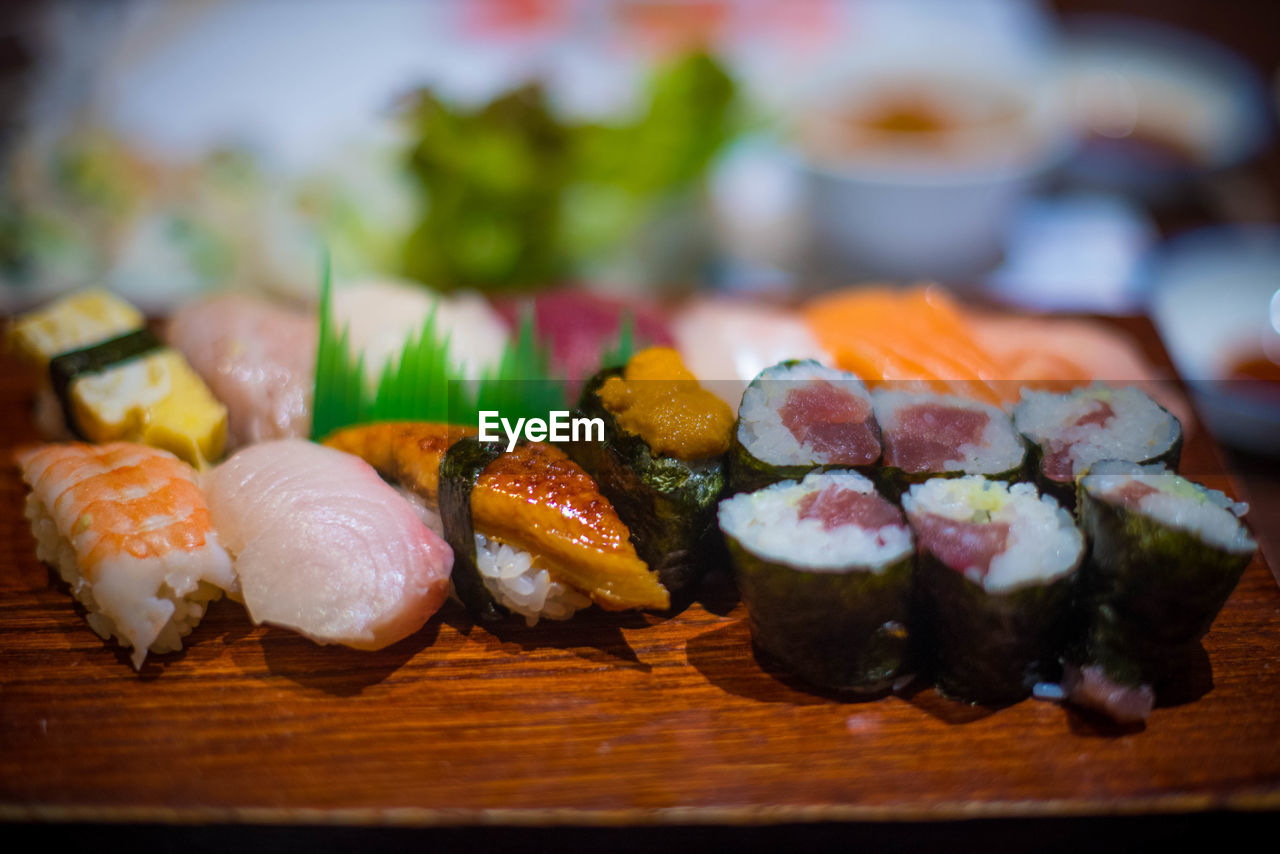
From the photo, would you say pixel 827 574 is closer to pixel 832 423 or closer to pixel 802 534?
pixel 802 534

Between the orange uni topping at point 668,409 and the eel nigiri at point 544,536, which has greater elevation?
the orange uni topping at point 668,409

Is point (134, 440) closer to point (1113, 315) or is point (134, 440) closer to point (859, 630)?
point (859, 630)

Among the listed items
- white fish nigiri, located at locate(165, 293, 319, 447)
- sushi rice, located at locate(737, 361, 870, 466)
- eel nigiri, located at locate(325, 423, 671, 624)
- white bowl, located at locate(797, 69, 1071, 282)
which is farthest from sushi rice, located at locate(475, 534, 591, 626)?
white bowl, located at locate(797, 69, 1071, 282)

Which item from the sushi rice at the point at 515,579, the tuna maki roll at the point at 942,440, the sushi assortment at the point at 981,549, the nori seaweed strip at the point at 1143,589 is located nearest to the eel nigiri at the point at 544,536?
the sushi rice at the point at 515,579

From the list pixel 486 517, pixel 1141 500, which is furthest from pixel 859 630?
pixel 486 517

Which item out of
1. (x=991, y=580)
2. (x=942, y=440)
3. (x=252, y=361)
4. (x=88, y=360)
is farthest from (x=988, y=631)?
(x=88, y=360)

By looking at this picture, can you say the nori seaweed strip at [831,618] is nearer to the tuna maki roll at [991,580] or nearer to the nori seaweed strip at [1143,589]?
the tuna maki roll at [991,580]
